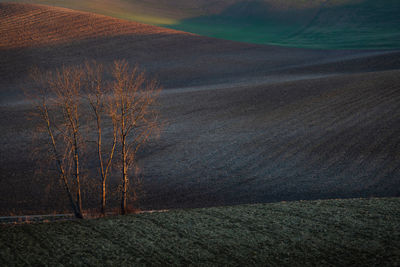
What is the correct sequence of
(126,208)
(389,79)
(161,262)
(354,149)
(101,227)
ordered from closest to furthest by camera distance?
(161,262)
(101,227)
(126,208)
(354,149)
(389,79)

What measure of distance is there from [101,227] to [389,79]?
90.0ft

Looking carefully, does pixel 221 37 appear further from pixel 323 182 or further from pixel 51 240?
pixel 51 240

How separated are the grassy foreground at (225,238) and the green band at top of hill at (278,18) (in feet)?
165

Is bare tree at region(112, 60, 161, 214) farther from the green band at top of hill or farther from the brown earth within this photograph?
the green band at top of hill

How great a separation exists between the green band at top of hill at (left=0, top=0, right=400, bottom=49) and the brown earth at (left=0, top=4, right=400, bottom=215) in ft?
38.2

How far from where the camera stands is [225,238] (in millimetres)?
11656

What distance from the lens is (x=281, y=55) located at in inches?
2141

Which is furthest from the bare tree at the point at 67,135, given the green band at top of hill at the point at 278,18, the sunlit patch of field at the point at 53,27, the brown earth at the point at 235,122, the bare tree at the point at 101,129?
the green band at top of hill at the point at 278,18

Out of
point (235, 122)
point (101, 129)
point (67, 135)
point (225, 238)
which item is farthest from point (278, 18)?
point (225, 238)

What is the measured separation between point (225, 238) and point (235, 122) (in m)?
17.5

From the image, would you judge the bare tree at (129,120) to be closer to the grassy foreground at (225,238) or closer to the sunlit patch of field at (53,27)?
the grassy foreground at (225,238)

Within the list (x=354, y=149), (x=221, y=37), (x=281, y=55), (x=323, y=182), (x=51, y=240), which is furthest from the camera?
(x=221, y=37)

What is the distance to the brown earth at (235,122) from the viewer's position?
18.9 metres

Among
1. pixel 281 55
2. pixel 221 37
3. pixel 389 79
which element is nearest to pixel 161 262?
pixel 389 79
